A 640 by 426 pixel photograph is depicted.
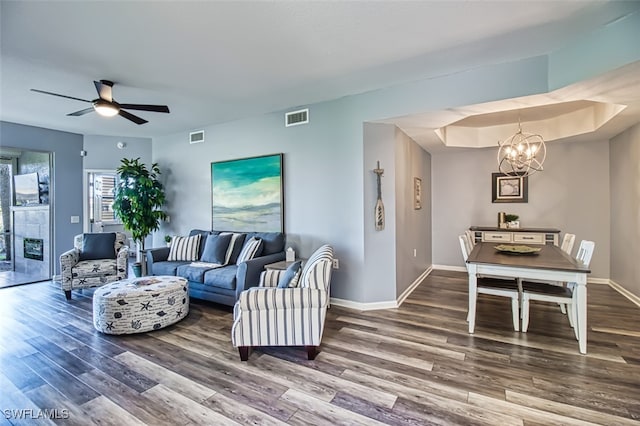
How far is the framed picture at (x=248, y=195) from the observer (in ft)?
14.6

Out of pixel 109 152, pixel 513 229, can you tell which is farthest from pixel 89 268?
pixel 513 229

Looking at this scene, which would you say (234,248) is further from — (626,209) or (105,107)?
(626,209)

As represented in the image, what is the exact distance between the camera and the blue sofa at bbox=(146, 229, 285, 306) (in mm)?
3486

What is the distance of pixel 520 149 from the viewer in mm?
3850

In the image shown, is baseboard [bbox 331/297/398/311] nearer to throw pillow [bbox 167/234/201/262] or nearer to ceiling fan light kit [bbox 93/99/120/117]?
throw pillow [bbox 167/234/201/262]

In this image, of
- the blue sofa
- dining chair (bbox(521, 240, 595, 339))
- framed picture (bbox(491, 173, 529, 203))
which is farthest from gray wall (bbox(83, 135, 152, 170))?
framed picture (bbox(491, 173, 529, 203))

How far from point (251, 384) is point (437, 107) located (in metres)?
3.27

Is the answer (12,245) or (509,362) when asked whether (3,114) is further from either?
(509,362)

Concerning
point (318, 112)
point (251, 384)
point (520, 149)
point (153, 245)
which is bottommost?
point (251, 384)

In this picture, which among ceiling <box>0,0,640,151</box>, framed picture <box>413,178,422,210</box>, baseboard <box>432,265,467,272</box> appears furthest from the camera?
baseboard <box>432,265,467,272</box>

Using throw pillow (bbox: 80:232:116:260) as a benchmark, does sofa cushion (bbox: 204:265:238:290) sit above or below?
below

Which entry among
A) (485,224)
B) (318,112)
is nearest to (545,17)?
(318,112)

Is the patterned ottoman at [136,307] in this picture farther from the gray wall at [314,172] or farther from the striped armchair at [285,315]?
the gray wall at [314,172]

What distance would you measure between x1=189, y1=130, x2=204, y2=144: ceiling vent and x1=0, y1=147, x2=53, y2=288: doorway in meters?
2.64
